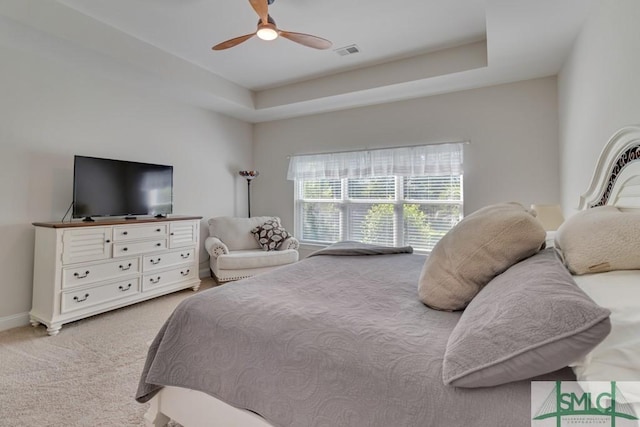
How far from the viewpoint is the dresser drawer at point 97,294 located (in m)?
2.70

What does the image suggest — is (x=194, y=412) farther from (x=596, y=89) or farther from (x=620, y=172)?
(x=596, y=89)

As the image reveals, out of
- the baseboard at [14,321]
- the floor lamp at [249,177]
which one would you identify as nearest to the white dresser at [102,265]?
the baseboard at [14,321]

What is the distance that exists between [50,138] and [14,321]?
1720mm

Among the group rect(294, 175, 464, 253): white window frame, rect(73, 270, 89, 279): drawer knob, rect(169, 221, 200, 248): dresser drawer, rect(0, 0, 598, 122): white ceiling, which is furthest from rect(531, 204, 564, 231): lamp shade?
rect(73, 270, 89, 279): drawer knob

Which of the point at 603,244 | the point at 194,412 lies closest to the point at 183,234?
the point at 194,412

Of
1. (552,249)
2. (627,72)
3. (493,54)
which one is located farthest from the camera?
(493,54)

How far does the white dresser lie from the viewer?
265cm

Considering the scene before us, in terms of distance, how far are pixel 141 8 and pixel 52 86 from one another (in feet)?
4.15

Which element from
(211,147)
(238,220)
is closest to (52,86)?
(211,147)

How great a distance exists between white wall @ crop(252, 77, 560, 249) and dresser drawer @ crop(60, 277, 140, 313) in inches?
119

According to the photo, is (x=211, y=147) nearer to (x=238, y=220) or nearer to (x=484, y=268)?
(x=238, y=220)

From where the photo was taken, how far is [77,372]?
6.68ft

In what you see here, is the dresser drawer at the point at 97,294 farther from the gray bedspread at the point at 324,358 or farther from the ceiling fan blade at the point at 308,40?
the ceiling fan blade at the point at 308,40

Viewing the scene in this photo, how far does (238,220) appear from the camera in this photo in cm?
452
